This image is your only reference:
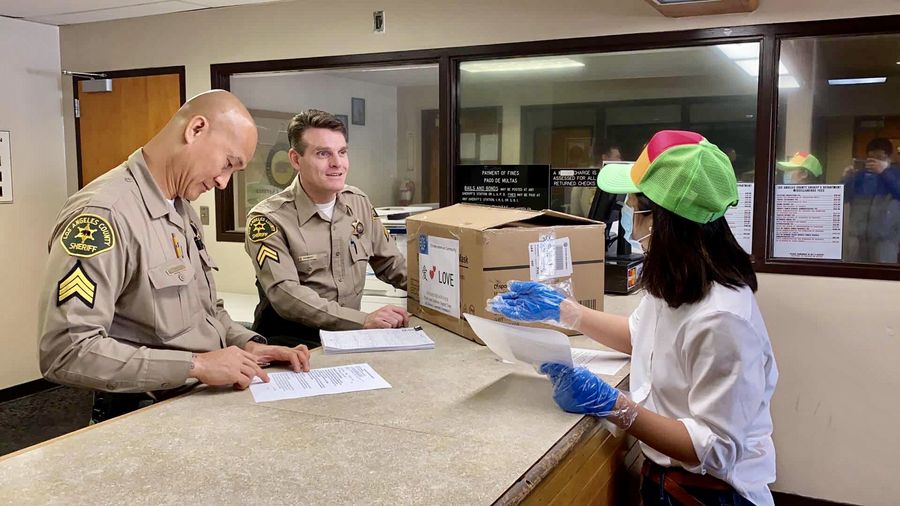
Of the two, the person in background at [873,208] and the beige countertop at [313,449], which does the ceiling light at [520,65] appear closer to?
the person in background at [873,208]

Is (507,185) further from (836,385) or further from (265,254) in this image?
(836,385)

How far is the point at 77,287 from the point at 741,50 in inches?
114

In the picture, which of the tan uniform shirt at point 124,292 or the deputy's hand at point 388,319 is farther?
the deputy's hand at point 388,319

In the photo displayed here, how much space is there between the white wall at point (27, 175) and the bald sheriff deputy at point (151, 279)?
3223mm

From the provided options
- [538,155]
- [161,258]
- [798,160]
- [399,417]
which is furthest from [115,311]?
[798,160]

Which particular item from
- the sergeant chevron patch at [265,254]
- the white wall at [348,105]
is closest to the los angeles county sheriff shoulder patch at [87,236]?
the sergeant chevron patch at [265,254]

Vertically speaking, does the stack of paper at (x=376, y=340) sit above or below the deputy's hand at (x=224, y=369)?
below

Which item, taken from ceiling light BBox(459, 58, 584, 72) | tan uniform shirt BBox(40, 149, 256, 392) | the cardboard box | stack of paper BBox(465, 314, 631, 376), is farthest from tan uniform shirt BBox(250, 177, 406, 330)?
ceiling light BBox(459, 58, 584, 72)

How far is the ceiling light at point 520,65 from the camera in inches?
144

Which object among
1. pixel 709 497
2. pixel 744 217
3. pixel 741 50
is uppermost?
pixel 741 50

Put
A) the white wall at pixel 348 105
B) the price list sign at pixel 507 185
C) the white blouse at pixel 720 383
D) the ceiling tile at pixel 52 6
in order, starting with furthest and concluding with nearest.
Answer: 1. the white wall at pixel 348 105
2. the ceiling tile at pixel 52 6
3. the price list sign at pixel 507 185
4. the white blouse at pixel 720 383

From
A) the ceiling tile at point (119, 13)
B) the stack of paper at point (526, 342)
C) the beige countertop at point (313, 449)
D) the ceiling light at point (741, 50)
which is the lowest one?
the beige countertop at point (313, 449)

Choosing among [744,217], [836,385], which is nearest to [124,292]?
[744,217]

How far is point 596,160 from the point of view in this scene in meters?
3.65
